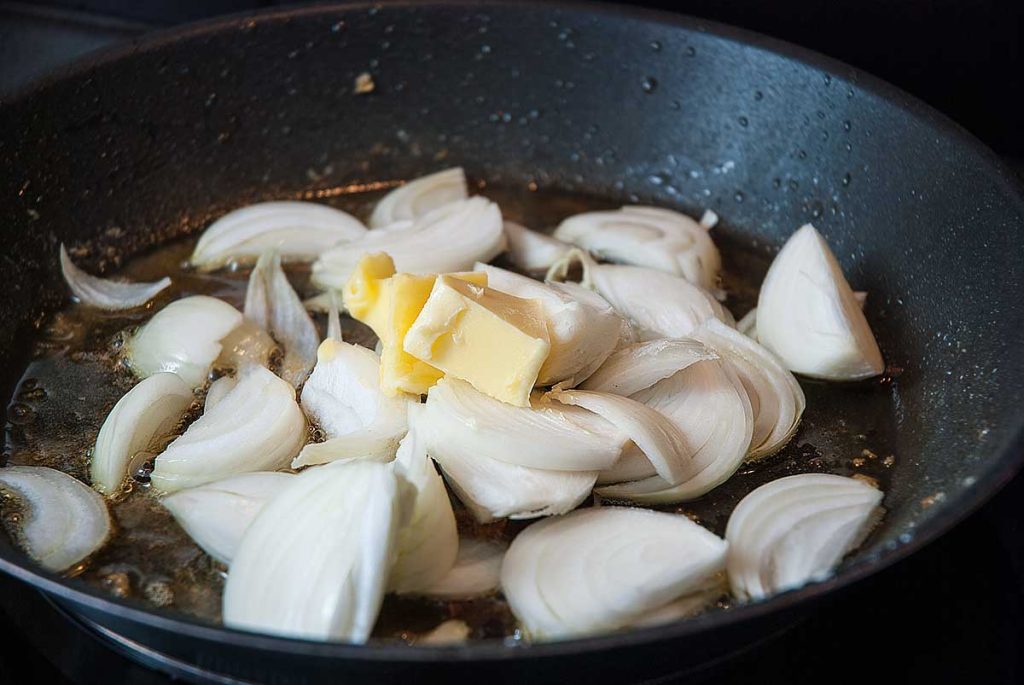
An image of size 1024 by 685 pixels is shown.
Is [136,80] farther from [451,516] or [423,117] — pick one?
[451,516]

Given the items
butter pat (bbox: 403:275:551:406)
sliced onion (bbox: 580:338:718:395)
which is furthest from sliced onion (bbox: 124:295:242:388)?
sliced onion (bbox: 580:338:718:395)

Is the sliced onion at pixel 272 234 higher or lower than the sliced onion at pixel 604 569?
lower

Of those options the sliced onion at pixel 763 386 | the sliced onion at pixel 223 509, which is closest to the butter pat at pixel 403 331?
the sliced onion at pixel 223 509

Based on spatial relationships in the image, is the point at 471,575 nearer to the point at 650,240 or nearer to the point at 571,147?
the point at 650,240

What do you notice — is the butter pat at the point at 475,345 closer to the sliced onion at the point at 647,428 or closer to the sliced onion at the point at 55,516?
the sliced onion at the point at 647,428

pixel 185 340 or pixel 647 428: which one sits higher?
pixel 647 428

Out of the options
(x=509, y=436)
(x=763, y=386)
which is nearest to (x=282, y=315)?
(x=509, y=436)
